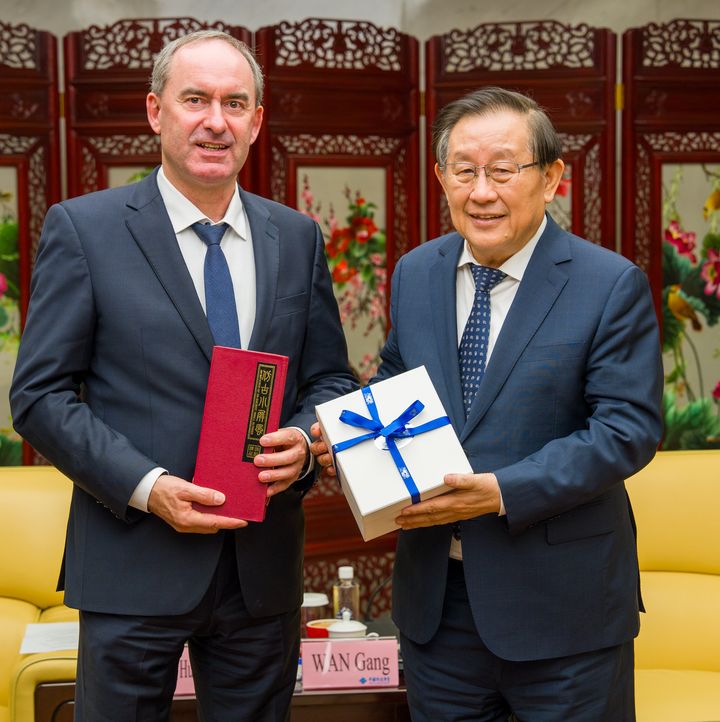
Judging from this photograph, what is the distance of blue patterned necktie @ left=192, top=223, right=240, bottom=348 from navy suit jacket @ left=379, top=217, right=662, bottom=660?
388 millimetres

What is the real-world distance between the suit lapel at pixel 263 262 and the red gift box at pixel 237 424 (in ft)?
0.37

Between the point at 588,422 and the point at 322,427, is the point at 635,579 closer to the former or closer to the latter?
the point at 588,422

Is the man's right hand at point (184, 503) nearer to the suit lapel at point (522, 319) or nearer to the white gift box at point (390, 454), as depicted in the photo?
the white gift box at point (390, 454)

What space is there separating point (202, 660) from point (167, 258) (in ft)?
2.37

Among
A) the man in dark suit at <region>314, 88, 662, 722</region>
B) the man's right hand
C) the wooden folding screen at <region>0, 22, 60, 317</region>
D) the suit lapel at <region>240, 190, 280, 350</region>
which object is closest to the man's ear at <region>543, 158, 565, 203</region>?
the man in dark suit at <region>314, 88, 662, 722</region>

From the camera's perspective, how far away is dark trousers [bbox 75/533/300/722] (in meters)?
1.94

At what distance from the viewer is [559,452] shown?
1874 mm

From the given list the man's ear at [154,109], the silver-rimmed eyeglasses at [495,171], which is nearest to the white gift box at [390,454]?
the silver-rimmed eyeglasses at [495,171]

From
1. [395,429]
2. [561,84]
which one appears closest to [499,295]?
[395,429]

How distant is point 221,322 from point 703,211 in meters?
2.64

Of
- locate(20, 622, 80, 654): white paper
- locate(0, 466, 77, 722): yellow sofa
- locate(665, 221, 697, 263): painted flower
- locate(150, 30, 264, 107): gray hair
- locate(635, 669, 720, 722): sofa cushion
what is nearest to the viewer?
locate(150, 30, 264, 107): gray hair

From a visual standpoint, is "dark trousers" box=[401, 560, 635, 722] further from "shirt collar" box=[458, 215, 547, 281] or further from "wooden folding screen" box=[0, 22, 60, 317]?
"wooden folding screen" box=[0, 22, 60, 317]

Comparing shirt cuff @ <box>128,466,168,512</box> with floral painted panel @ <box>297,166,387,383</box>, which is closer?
shirt cuff @ <box>128,466,168,512</box>

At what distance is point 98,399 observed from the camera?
1995mm
